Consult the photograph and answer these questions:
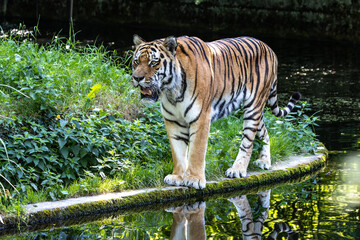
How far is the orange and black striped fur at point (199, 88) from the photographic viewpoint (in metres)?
5.55

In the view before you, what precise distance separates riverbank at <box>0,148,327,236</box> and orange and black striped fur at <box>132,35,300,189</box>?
0.47 ft

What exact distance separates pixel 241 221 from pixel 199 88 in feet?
4.28

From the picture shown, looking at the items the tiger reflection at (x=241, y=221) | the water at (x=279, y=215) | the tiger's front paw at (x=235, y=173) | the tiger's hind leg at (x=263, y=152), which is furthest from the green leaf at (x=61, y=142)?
the tiger's hind leg at (x=263, y=152)

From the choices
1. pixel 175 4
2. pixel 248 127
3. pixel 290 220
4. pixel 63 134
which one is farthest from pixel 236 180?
pixel 175 4

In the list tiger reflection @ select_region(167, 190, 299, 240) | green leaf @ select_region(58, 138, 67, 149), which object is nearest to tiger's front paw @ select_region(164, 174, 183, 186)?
tiger reflection @ select_region(167, 190, 299, 240)

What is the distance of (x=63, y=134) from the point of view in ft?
19.7

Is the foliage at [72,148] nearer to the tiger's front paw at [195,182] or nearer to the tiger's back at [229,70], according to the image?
the tiger's front paw at [195,182]

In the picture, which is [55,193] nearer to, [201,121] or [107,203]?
[107,203]

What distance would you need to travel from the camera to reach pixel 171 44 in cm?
556

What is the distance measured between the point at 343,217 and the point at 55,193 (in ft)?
8.18

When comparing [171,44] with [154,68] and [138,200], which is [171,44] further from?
[138,200]

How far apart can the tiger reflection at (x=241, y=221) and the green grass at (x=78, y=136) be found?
1.89 feet

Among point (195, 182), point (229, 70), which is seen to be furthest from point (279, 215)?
point (229, 70)

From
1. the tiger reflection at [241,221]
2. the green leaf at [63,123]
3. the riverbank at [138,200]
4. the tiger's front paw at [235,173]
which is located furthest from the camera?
the tiger's front paw at [235,173]
